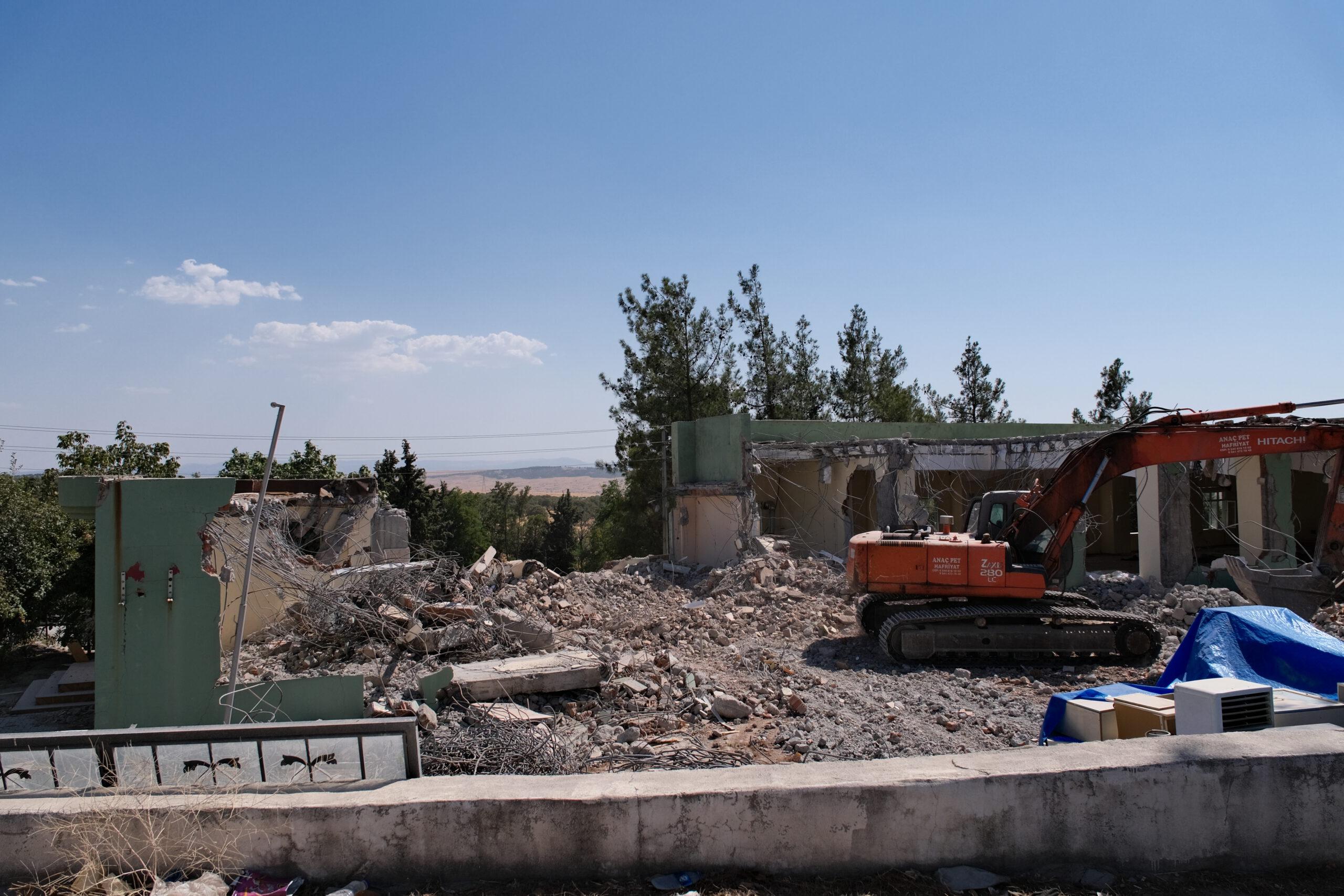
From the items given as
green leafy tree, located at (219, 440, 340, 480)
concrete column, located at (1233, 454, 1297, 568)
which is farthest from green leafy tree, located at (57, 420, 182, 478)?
concrete column, located at (1233, 454, 1297, 568)

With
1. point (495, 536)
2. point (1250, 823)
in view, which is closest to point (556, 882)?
point (1250, 823)

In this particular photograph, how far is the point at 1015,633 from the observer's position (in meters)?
10.4

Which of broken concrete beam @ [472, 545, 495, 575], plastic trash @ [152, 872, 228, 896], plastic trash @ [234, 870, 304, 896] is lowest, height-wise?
plastic trash @ [234, 870, 304, 896]

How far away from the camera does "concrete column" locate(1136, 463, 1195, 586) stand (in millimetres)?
15609

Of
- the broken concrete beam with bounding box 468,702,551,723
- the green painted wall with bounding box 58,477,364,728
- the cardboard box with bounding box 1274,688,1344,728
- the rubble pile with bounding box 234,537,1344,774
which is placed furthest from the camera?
the broken concrete beam with bounding box 468,702,551,723

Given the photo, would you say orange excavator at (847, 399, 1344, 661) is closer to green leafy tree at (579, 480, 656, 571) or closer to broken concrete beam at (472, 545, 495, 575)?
broken concrete beam at (472, 545, 495, 575)

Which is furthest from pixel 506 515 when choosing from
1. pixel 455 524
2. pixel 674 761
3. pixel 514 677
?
pixel 674 761

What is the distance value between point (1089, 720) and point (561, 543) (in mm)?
32391

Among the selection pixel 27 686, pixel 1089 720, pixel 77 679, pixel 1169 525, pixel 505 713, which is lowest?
pixel 27 686

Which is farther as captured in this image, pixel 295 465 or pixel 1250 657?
pixel 295 465

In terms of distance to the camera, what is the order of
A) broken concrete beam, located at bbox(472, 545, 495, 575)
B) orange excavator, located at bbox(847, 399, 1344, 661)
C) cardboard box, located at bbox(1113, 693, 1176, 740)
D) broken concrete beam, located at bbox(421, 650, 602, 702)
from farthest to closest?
1. broken concrete beam, located at bbox(472, 545, 495, 575)
2. orange excavator, located at bbox(847, 399, 1344, 661)
3. broken concrete beam, located at bbox(421, 650, 602, 702)
4. cardboard box, located at bbox(1113, 693, 1176, 740)

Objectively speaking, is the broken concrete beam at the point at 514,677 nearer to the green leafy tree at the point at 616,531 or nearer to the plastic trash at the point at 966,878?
the plastic trash at the point at 966,878

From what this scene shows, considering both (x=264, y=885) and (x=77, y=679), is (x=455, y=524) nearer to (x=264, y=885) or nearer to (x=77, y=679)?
(x=77, y=679)

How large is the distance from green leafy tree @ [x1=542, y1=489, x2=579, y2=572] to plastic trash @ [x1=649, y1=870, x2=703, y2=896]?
30961 mm
